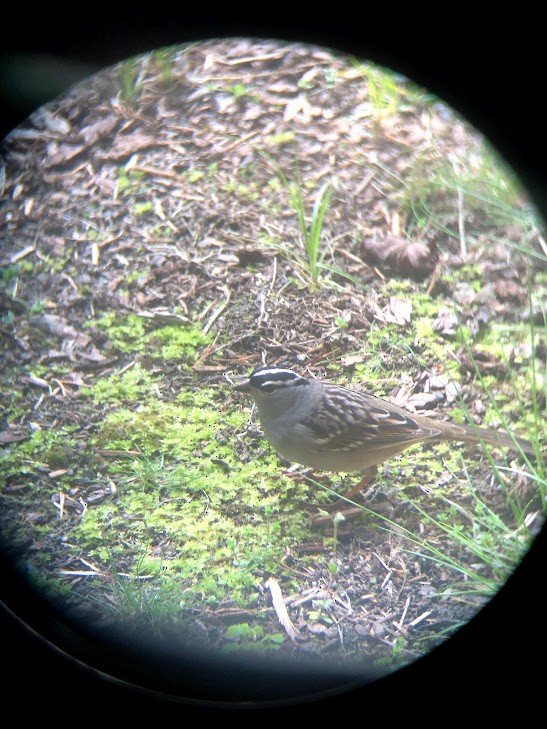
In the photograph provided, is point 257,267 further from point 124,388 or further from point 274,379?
point 124,388

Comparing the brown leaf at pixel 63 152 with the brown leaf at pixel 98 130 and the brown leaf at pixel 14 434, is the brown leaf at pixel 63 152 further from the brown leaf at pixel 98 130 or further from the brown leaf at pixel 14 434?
the brown leaf at pixel 14 434

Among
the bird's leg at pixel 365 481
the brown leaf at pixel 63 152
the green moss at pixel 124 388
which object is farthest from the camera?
the brown leaf at pixel 63 152

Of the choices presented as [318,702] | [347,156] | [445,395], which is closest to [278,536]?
[318,702]

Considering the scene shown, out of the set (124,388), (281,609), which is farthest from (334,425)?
(124,388)

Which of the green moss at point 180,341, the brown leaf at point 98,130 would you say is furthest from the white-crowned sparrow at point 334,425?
the brown leaf at point 98,130

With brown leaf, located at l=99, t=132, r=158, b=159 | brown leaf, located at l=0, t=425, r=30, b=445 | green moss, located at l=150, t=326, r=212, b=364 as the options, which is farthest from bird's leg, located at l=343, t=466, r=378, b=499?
brown leaf, located at l=99, t=132, r=158, b=159

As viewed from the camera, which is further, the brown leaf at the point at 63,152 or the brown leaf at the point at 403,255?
the brown leaf at the point at 63,152
